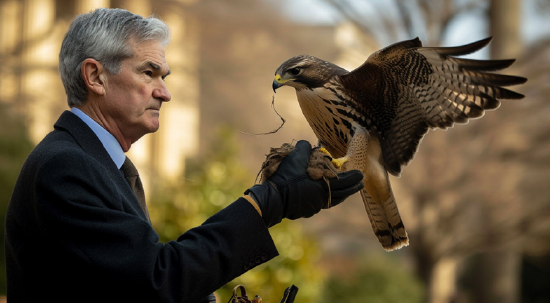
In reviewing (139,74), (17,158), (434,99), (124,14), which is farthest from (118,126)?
(17,158)

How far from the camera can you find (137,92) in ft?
4.82

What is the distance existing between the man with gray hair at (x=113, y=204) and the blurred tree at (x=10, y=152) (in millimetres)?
4885

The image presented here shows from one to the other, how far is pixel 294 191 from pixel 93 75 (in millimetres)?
612

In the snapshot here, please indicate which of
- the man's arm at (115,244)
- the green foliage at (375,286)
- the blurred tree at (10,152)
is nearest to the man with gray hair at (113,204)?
the man's arm at (115,244)

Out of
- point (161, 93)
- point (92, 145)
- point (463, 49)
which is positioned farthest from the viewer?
point (463, 49)

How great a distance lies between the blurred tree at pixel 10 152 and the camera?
6105 mm

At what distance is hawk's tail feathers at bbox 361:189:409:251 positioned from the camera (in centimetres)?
209

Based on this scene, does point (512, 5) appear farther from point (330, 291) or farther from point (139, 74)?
point (139, 74)

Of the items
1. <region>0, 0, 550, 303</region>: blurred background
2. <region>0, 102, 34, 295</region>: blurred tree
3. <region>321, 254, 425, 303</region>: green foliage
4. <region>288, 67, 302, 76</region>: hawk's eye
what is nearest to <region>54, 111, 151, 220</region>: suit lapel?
<region>288, 67, 302, 76</region>: hawk's eye

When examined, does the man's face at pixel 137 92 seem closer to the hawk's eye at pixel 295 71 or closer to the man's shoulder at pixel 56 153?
the man's shoulder at pixel 56 153

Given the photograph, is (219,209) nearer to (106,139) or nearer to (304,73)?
(304,73)

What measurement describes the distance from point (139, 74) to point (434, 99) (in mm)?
1132

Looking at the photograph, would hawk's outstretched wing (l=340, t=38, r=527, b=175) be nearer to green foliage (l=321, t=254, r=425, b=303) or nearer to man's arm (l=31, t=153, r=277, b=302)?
man's arm (l=31, t=153, r=277, b=302)

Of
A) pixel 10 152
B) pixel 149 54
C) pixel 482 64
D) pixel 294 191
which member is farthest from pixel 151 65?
pixel 10 152
